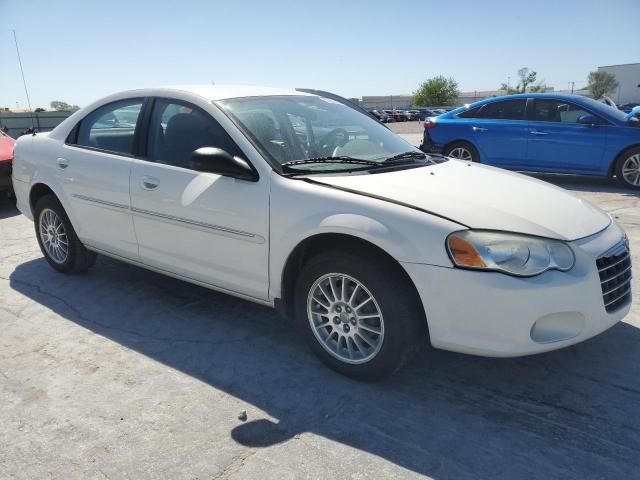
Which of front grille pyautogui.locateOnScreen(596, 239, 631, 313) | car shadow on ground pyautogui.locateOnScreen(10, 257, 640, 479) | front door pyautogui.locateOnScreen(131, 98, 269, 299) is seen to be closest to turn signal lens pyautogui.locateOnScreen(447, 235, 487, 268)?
front grille pyautogui.locateOnScreen(596, 239, 631, 313)

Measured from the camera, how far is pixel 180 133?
3779mm

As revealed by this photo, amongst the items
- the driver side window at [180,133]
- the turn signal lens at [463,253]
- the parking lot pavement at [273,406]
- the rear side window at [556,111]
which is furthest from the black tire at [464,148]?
the turn signal lens at [463,253]

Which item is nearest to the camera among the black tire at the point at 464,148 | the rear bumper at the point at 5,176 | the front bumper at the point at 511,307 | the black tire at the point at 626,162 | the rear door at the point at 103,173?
the front bumper at the point at 511,307

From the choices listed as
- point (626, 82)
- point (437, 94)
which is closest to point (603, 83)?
point (626, 82)

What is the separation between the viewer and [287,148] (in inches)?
137

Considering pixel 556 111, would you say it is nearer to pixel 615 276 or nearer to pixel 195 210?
pixel 615 276

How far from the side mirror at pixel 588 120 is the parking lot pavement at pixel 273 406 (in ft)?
17.1

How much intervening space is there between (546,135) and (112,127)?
691 cm

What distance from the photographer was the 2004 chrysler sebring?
8.77 ft

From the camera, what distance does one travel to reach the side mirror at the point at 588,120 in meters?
8.48

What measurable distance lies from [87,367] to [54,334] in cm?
64

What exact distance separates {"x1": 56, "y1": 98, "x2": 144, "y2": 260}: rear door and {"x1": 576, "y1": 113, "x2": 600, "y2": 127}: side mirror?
702 cm

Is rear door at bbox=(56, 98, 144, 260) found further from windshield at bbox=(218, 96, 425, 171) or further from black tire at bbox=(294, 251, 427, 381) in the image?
black tire at bbox=(294, 251, 427, 381)

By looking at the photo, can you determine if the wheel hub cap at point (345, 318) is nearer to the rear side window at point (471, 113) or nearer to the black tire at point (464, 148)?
the black tire at point (464, 148)
